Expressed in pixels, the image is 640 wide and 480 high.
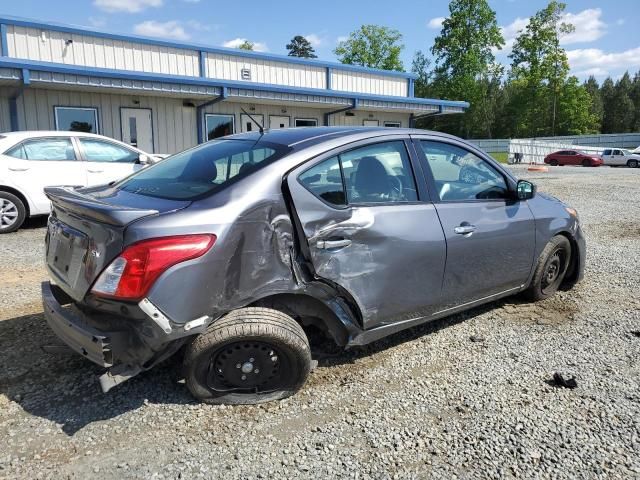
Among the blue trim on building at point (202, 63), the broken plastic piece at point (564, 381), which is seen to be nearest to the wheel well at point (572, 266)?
the broken plastic piece at point (564, 381)

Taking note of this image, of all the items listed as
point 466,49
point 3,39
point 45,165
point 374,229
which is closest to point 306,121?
point 3,39

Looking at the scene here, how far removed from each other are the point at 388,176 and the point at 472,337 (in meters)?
1.48

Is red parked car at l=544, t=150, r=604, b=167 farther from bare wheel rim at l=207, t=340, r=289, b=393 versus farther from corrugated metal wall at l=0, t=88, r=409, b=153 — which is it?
bare wheel rim at l=207, t=340, r=289, b=393

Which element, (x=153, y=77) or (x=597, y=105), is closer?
(x=153, y=77)

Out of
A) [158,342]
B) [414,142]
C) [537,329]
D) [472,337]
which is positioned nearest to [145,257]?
[158,342]

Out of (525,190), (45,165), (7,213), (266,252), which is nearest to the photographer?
(266,252)

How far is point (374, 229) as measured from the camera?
313cm

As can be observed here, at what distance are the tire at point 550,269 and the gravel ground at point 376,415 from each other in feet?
1.60

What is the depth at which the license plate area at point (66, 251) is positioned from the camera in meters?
2.76

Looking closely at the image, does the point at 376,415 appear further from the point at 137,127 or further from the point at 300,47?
the point at 300,47

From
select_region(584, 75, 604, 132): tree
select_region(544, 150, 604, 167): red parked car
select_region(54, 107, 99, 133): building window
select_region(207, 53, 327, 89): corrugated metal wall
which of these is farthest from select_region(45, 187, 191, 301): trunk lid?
select_region(584, 75, 604, 132): tree

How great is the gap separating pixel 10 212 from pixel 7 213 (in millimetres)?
44

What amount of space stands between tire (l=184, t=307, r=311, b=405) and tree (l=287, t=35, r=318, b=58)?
91242 mm

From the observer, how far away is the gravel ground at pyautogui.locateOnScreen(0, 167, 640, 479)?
7.88 ft
